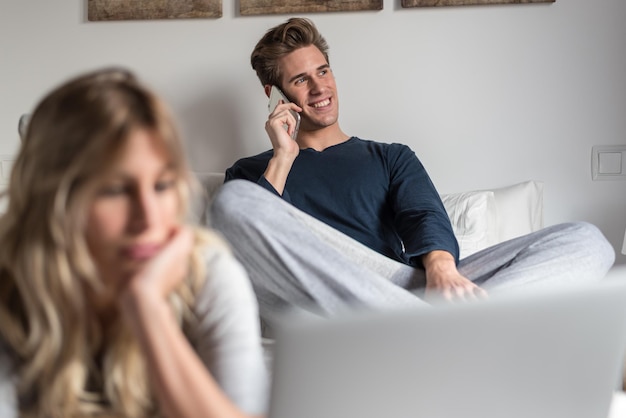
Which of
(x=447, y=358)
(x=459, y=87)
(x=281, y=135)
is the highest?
(x=459, y=87)

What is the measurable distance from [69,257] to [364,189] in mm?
1374

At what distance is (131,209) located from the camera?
2.63 ft

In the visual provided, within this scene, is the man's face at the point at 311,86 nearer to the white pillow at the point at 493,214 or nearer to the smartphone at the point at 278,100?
the smartphone at the point at 278,100

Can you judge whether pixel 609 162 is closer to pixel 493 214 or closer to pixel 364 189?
pixel 493 214

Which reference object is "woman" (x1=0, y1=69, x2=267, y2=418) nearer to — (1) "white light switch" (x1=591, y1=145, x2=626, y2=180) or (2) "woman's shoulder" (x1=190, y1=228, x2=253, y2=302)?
(2) "woman's shoulder" (x1=190, y1=228, x2=253, y2=302)

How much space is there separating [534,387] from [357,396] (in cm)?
20

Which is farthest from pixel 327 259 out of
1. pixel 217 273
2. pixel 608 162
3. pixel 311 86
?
pixel 608 162

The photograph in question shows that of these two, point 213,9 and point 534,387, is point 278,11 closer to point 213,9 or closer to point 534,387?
point 213,9

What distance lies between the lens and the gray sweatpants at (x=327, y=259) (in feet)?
4.94

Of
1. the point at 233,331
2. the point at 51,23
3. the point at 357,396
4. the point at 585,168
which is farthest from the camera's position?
the point at 51,23

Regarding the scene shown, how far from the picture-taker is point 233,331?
92cm

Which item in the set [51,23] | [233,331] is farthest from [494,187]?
[233,331]

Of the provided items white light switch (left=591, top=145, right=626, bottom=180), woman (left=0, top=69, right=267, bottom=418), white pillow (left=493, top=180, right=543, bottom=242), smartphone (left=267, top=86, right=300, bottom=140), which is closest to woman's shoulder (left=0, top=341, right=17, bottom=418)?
woman (left=0, top=69, right=267, bottom=418)

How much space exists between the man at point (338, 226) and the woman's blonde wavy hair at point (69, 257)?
63 cm
